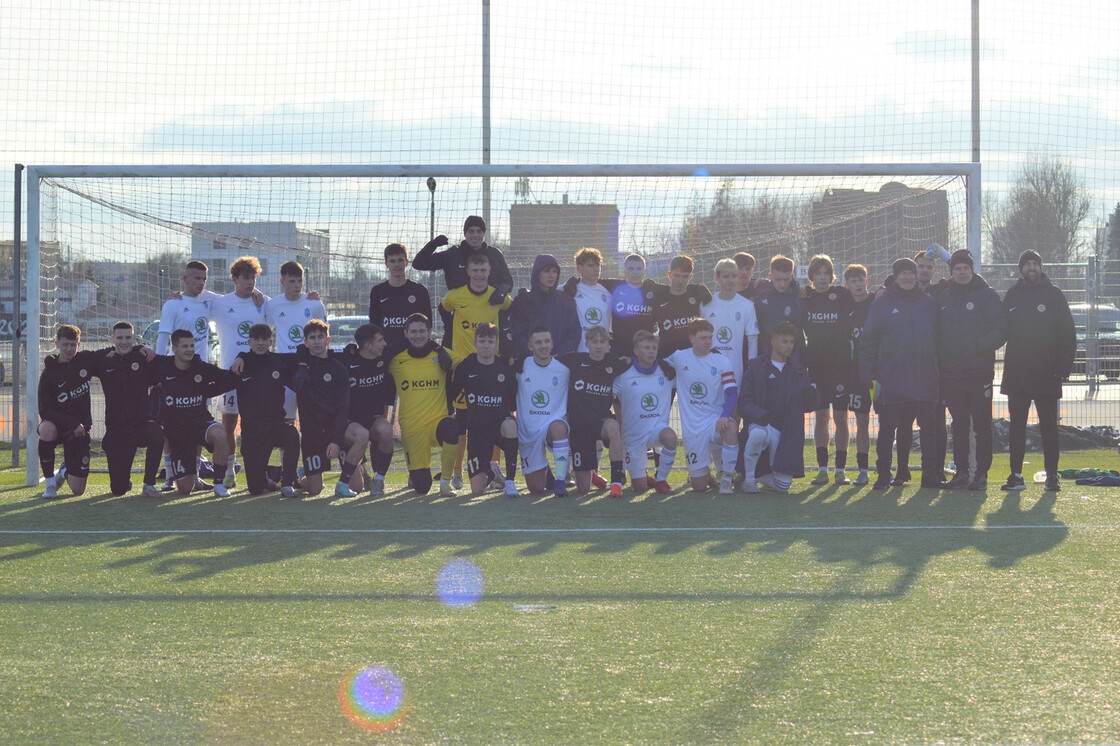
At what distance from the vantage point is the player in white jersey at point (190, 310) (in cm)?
886

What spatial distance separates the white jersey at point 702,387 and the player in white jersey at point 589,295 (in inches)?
26.0

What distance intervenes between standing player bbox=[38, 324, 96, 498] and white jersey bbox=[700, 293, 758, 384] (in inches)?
186

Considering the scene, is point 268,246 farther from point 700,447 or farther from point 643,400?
point 700,447

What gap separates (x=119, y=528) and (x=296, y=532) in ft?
3.69

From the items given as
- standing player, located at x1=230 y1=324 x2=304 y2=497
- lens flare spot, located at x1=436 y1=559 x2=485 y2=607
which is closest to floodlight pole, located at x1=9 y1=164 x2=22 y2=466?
standing player, located at x1=230 y1=324 x2=304 y2=497

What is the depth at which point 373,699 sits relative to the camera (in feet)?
11.1

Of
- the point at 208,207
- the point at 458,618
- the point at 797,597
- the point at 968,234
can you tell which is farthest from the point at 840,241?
the point at 458,618

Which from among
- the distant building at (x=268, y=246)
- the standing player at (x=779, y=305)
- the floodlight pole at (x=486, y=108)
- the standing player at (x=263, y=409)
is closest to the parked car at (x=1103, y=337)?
the standing player at (x=779, y=305)

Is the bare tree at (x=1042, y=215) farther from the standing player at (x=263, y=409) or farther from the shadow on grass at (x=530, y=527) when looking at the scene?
the standing player at (x=263, y=409)

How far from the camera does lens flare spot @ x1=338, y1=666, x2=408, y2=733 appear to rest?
3.19 meters

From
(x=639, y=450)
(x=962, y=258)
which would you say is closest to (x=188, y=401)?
(x=639, y=450)

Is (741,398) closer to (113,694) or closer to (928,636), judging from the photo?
(928,636)

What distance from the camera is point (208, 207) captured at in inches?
425

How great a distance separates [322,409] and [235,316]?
1.26 metres
